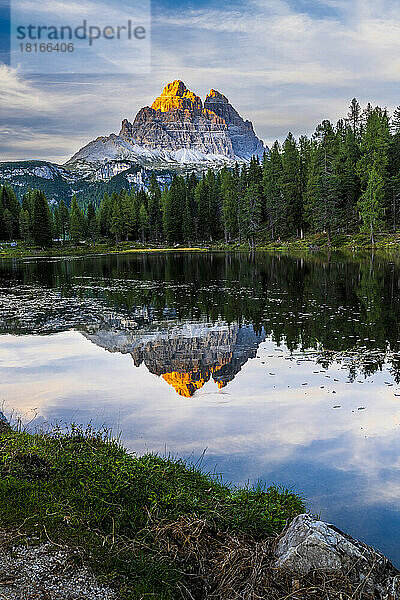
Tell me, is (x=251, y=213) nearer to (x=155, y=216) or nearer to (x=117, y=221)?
(x=155, y=216)

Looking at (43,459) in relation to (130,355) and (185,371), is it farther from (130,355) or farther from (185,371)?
(130,355)

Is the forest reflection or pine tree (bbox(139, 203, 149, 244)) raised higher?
pine tree (bbox(139, 203, 149, 244))

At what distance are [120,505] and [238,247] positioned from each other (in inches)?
4059

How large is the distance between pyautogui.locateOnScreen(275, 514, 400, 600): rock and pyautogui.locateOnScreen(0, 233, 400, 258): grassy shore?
243 ft

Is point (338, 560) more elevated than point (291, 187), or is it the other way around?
point (291, 187)

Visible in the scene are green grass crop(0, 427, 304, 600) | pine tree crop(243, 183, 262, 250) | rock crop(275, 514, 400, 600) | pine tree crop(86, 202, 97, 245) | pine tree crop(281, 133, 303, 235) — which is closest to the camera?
rock crop(275, 514, 400, 600)

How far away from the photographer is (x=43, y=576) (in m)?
5.36

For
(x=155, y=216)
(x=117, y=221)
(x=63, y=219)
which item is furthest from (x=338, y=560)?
(x=63, y=219)

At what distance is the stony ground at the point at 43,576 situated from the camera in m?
5.07

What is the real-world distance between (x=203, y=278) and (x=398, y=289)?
20.2m

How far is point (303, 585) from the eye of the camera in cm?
524

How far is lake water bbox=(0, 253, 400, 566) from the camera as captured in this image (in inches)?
377

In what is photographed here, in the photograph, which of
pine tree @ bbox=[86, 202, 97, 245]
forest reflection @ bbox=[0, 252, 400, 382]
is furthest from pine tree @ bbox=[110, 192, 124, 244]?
forest reflection @ bbox=[0, 252, 400, 382]

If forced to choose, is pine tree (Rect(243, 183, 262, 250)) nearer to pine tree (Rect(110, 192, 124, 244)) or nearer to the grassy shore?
the grassy shore
